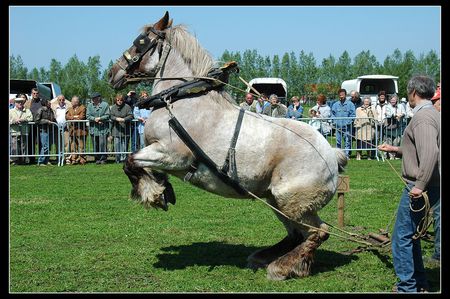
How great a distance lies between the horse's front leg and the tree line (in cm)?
3882

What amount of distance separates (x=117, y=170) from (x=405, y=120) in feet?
31.0

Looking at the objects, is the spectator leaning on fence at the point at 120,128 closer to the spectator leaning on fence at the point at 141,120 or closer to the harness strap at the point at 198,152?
the spectator leaning on fence at the point at 141,120

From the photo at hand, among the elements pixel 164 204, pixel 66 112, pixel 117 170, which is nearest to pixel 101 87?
pixel 66 112

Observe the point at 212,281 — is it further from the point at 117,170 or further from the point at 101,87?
the point at 101,87

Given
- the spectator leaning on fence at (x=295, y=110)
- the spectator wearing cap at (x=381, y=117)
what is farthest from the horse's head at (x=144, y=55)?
the spectator wearing cap at (x=381, y=117)

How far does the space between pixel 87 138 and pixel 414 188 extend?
49.0 ft

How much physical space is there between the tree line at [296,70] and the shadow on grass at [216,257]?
3766 cm

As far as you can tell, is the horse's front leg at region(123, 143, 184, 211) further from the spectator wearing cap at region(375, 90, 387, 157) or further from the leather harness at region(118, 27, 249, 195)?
the spectator wearing cap at region(375, 90, 387, 157)

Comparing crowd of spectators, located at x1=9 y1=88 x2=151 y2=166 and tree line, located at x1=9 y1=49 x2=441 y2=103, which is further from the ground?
tree line, located at x1=9 y1=49 x2=441 y2=103

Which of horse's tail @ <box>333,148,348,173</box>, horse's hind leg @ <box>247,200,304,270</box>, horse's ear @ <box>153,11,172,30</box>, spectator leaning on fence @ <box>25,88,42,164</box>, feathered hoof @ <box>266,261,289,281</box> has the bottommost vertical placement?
feathered hoof @ <box>266,261,289,281</box>

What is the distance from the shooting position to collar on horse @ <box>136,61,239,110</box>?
702cm

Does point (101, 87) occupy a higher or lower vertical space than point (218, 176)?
higher

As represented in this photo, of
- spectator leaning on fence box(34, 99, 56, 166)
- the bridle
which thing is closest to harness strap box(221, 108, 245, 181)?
the bridle
